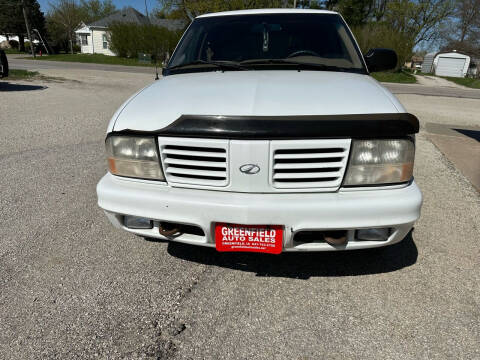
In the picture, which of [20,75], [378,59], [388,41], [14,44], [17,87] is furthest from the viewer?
[14,44]

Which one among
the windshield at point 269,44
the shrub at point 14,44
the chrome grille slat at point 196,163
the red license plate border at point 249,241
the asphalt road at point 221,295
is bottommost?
the asphalt road at point 221,295

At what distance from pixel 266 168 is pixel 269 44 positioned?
1689 millimetres

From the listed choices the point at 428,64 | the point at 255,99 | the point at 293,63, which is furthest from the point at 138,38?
the point at 428,64

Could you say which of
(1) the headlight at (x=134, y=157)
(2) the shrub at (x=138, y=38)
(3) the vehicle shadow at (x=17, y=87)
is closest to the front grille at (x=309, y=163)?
(1) the headlight at (x=134, y=157)

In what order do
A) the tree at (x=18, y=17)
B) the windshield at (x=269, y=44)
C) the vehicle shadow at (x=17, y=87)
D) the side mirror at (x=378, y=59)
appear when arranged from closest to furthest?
the windshield at (x=269, y=44) < the side mirror at (x=378, y=59) < the vehicle shadow at (x=17, y=87) < the tree at (x=18, y=17)

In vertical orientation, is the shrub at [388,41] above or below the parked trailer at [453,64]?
above

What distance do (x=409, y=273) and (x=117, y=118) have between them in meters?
2.18

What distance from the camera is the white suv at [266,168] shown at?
5.81 ft

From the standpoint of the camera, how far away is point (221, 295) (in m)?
2.16

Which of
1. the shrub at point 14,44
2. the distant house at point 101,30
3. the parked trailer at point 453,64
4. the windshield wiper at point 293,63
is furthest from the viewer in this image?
the shrub at point 14,44

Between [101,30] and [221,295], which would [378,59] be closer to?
[221,295]

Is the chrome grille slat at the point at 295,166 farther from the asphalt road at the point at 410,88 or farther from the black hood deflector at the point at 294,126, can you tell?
the asphalt road at the point at 410,88

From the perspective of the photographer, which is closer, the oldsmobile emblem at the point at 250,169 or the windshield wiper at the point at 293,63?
the oldsmobile emblem at the point at 250,169

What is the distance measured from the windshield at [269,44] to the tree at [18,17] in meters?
55.9
